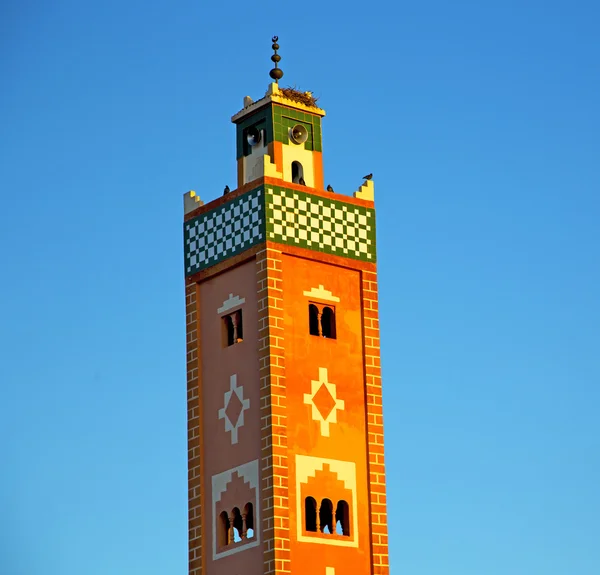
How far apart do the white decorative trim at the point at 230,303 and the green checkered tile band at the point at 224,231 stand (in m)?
0.98

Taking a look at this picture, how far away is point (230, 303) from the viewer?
169ft

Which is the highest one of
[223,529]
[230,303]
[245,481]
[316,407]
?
[230,303]

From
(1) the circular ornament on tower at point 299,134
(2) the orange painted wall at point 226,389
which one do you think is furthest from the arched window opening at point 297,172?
(2) the orange painted wall at point 226,389

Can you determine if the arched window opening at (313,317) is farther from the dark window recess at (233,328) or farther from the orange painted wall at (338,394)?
the dark window recess at (233,328)

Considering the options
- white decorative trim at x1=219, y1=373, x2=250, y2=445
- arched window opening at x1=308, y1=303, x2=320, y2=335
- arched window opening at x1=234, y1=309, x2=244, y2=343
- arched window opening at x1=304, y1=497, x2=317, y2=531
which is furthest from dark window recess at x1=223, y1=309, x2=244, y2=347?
arched window opening at x1=304, y1=497, x2=317, y2=531

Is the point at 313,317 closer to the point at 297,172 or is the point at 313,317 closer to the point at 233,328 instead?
the point at 233,328

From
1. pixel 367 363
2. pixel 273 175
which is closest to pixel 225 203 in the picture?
pixel 273 175

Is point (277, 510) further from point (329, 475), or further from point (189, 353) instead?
point (189, 353)

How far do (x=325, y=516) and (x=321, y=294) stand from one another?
512cm

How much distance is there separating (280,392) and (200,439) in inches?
111

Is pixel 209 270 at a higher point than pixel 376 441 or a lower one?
higher

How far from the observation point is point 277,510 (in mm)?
48500

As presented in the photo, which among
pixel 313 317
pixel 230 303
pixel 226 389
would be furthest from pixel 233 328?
pixel 313 317

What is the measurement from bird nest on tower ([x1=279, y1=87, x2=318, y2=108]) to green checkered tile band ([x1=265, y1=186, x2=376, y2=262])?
8.25 feet
